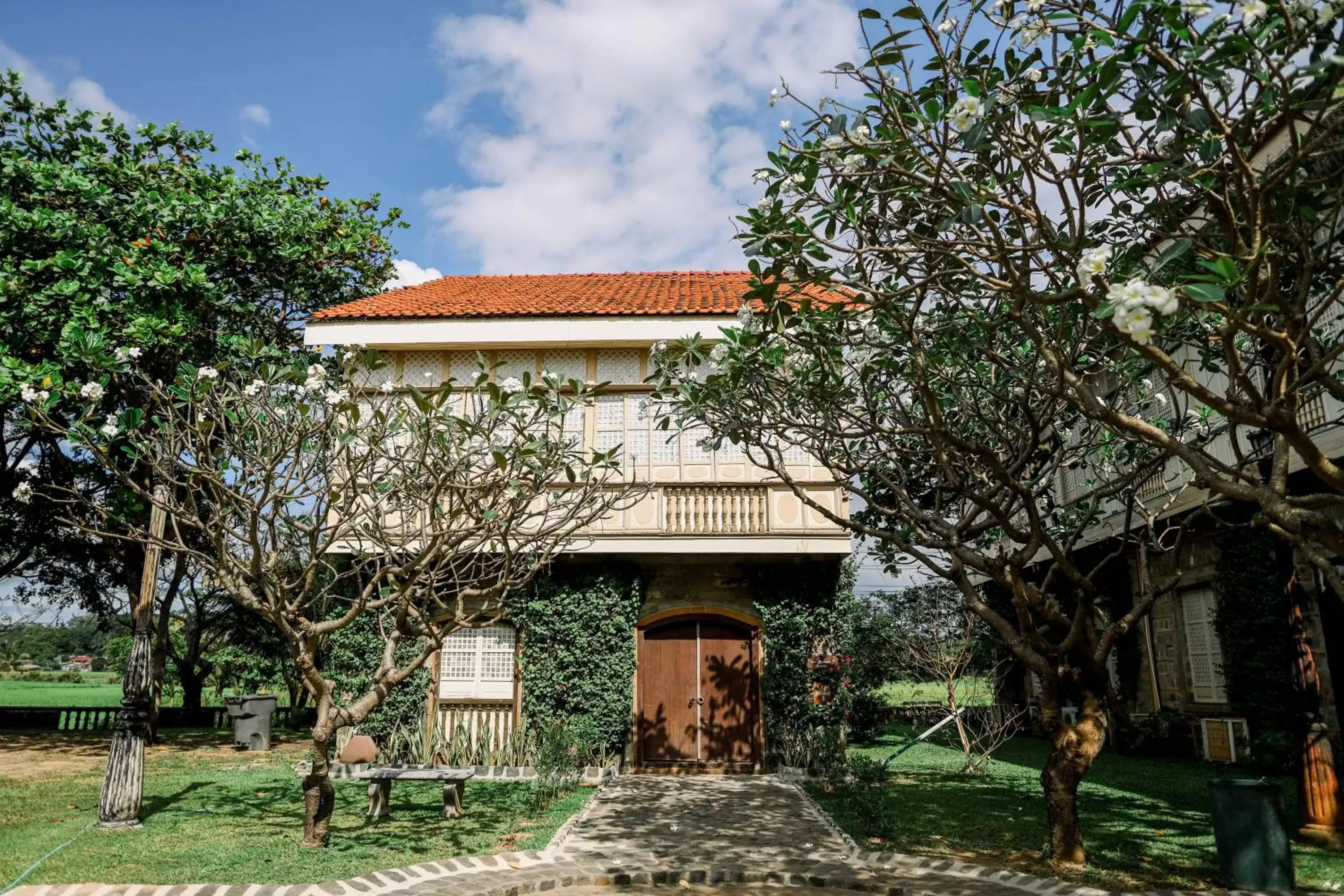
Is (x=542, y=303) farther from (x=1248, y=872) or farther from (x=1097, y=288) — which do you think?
(x=1248, y=872)

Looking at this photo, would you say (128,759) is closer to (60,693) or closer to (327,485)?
(327,485)

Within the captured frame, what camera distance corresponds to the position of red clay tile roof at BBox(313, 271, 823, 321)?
14867 mm

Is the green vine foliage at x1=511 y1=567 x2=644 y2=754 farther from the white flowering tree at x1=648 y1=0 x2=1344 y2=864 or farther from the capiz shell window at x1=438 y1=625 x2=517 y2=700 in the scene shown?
the white flowering tree at x1=648 y1=0 x2=1344 y2=864

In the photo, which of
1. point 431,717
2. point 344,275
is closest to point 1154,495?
point 431,717

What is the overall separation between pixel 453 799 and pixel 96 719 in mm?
16690

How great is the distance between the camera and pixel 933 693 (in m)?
26.5

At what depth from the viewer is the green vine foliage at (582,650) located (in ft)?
46.5

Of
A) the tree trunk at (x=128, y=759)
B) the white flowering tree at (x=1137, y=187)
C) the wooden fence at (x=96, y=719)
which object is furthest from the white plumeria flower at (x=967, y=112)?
the wooden fence at (x=96, y=719)

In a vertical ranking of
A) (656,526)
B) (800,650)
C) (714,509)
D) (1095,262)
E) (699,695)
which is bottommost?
(699,695)

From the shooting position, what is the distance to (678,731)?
1455 cm

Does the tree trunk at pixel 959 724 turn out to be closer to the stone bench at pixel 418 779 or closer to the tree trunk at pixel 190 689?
the stone bench at pixel 418 779

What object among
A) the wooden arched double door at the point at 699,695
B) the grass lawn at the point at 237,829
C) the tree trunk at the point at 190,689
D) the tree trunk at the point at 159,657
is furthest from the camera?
the tree trunk at the point at 190,689

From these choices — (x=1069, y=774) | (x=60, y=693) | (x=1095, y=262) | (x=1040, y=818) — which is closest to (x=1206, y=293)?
(x=1095, y=262)

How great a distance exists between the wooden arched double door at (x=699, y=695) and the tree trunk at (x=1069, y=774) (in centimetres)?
726
